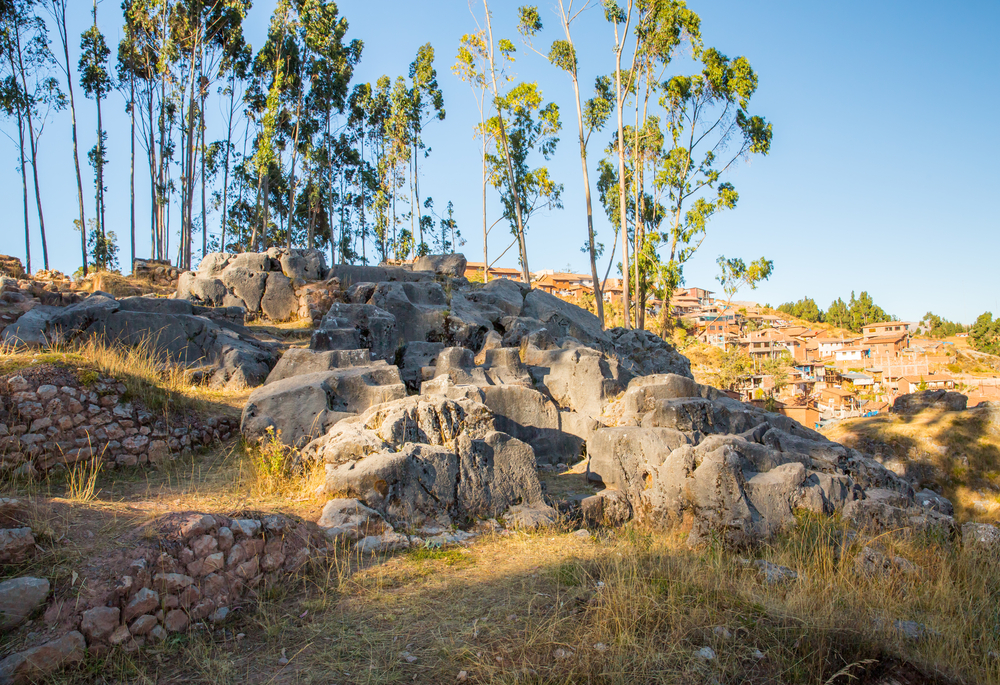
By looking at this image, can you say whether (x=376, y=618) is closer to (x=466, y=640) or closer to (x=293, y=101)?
(x=466, y=640)

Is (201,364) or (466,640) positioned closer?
(466,640)

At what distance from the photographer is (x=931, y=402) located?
61.1 ft

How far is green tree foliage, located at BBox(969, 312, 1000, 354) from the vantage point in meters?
59.9

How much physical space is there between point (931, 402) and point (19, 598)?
2202 centimetres

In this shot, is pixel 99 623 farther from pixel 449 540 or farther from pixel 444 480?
pixel 444 480

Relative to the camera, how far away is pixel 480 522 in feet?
18.9

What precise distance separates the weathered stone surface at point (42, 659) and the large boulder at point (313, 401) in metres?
3.55

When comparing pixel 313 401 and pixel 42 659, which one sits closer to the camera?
pixel 42 659

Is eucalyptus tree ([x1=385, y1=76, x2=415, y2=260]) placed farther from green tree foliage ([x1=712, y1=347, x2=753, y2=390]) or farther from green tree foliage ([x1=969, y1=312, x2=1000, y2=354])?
green tree foliage ([x1=969, y1=312, x2=1000, y2=354])

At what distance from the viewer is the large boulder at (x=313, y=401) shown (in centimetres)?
706

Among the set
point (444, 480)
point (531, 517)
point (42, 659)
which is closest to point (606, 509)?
point (531, 517)

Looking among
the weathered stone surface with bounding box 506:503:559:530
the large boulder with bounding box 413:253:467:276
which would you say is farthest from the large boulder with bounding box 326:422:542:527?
the large boulder with bounding box 413:253:467:276

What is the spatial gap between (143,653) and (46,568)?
0.88 m

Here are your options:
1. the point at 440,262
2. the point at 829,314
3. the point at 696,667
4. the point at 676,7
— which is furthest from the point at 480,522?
the point at 829,314
